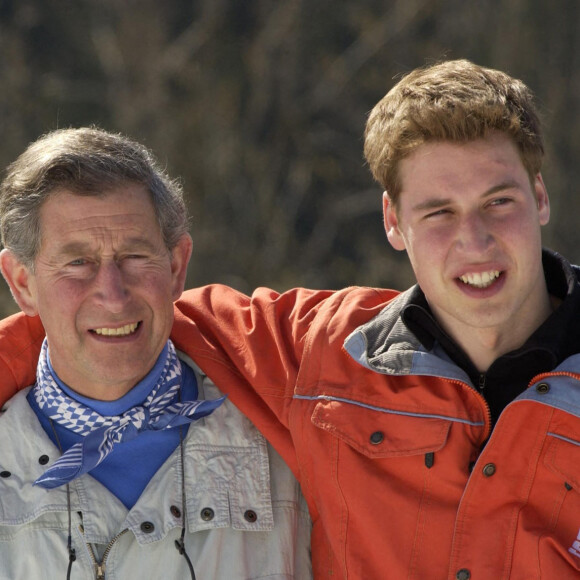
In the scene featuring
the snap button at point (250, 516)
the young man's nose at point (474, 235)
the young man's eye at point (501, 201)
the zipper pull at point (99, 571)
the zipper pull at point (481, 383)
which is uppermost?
the young man's eye at point (501, 201)

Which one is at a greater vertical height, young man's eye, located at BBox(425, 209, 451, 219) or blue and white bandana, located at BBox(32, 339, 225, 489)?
young man's eye, located at BBox(425, 209, 451, 219)

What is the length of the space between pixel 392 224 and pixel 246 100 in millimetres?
3805

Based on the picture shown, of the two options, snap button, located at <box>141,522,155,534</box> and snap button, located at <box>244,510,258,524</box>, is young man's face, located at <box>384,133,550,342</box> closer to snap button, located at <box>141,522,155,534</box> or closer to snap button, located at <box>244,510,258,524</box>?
snap button, located at <box>244,510,258,524</box>

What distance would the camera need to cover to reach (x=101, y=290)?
243cm

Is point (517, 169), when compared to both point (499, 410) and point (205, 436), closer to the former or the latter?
point (499, 410)

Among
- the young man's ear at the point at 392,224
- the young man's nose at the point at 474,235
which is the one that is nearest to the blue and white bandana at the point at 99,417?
the young man's ear at the point at 392,224

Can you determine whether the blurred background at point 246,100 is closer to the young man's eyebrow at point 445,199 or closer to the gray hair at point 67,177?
the gray hair at point 67,177

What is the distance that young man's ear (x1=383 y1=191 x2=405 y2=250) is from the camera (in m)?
2.48

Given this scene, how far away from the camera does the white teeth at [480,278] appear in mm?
2266

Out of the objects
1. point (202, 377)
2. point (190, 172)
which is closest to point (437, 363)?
point (202, 377)

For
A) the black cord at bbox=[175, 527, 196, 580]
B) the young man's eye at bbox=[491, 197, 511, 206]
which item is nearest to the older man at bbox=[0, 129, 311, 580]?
the black cord at bbox=[175, 527, 196, 580]

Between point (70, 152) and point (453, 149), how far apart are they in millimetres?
904

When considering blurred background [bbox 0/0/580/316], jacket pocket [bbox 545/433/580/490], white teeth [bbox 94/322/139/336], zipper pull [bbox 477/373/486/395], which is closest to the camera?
jacket pocket [bbox 545/433/580/490]

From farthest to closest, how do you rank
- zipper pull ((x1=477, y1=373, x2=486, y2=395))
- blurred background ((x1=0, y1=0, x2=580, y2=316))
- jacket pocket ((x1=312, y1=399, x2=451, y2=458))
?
blurred background ((x1=0, y1=0, x2=580, y2=316)) → zipper pull ((x1=477, y1=373, x2=486, y2=395)) → jacket pocket ((x1=312, y1=399, x2=451, y2=458))
